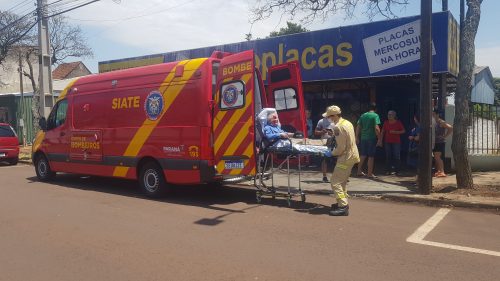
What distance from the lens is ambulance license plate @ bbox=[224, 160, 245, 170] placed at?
25.8 feet

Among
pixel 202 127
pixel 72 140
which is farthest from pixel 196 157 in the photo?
pixel 72 140

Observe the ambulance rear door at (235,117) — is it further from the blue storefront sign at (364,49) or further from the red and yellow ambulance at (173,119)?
the blue storefront sign at (364,49)

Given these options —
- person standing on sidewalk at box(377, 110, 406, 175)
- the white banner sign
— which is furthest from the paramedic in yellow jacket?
the white banner sign

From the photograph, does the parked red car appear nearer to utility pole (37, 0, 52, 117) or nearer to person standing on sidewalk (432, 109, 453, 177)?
utility pole (37, 0, 52, 117)

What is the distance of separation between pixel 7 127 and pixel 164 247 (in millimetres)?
13677

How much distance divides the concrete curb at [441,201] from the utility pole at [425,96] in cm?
38

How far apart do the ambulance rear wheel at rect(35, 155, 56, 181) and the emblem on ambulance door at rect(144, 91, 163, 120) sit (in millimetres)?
4125

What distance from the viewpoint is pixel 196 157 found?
8.03 m

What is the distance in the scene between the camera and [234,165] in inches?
313

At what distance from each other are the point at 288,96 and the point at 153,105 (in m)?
2.70

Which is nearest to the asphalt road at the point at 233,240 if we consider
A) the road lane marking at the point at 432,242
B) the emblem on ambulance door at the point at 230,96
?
the road lane marking at the point at 432,242

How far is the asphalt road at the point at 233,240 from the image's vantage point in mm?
4637

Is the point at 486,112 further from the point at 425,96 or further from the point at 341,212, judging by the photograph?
the point at 341,212

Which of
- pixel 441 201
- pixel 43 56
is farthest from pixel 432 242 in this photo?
pixel 43 56
